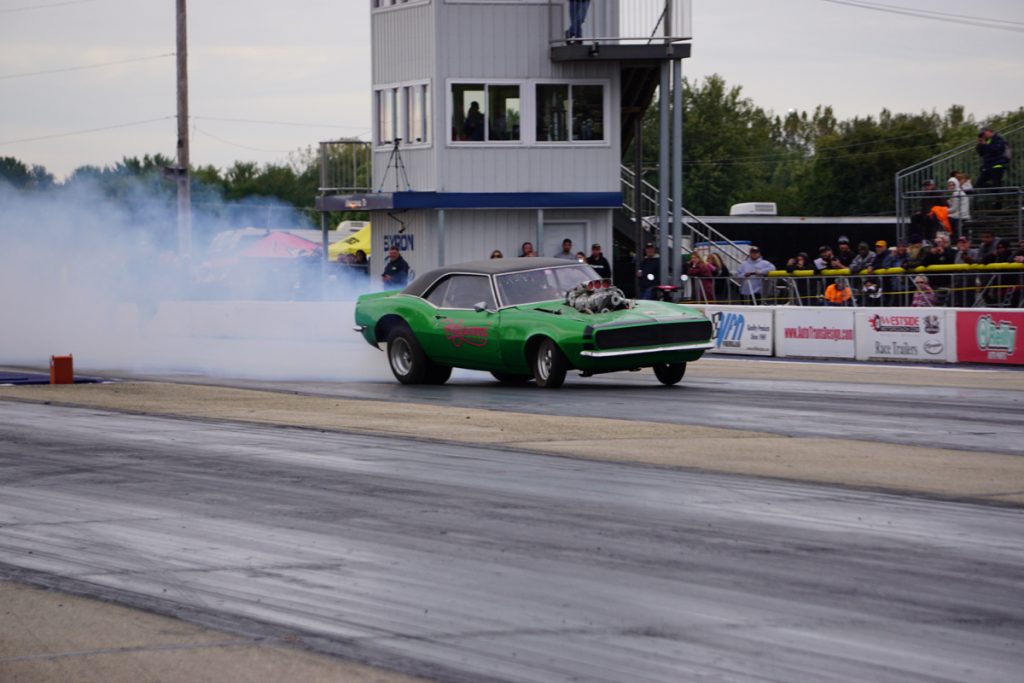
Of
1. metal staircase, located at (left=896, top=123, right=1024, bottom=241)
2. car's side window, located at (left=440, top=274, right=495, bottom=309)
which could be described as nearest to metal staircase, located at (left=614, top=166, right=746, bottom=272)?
metal staircase, located at (left=896, top=123, right=1024, bottom=241)

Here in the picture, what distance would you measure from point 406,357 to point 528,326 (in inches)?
88.0

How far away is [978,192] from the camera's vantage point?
26.0 meters

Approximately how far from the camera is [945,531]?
7.27m

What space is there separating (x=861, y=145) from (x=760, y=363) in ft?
268

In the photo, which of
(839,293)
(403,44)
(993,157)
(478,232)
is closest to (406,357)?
(839,293)

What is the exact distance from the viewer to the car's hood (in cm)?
1578

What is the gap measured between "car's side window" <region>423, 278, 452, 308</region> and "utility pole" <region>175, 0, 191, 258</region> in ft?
54.9

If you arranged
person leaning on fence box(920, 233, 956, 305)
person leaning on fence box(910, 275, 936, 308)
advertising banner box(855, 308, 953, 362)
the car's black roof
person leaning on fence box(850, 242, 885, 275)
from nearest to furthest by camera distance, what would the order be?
the car's black roof
advertising banner box(855, 308, 953, 362)
person leaning on fence box(910, 275, 936, 308)
person leaning on fence box(920, 233, 956, 305)
person leaning on fence box(850, 242, 885, 275)

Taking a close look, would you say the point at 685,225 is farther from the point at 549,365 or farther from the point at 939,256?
the point at 549,365

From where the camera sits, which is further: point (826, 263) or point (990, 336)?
point (826, 263)

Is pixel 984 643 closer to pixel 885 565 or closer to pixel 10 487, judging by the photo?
pixel 885 565

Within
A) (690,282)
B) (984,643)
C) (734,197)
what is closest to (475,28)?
(690,282)

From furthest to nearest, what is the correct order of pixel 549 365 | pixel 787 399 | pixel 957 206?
1. pixel 957 206
2. pixel 549 365
3. pixel 787 399

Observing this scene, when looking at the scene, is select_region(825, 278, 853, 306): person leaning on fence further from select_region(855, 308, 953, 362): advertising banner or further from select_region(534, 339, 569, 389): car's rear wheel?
select_region(534, 339, 569, 389): car's rear wheel
